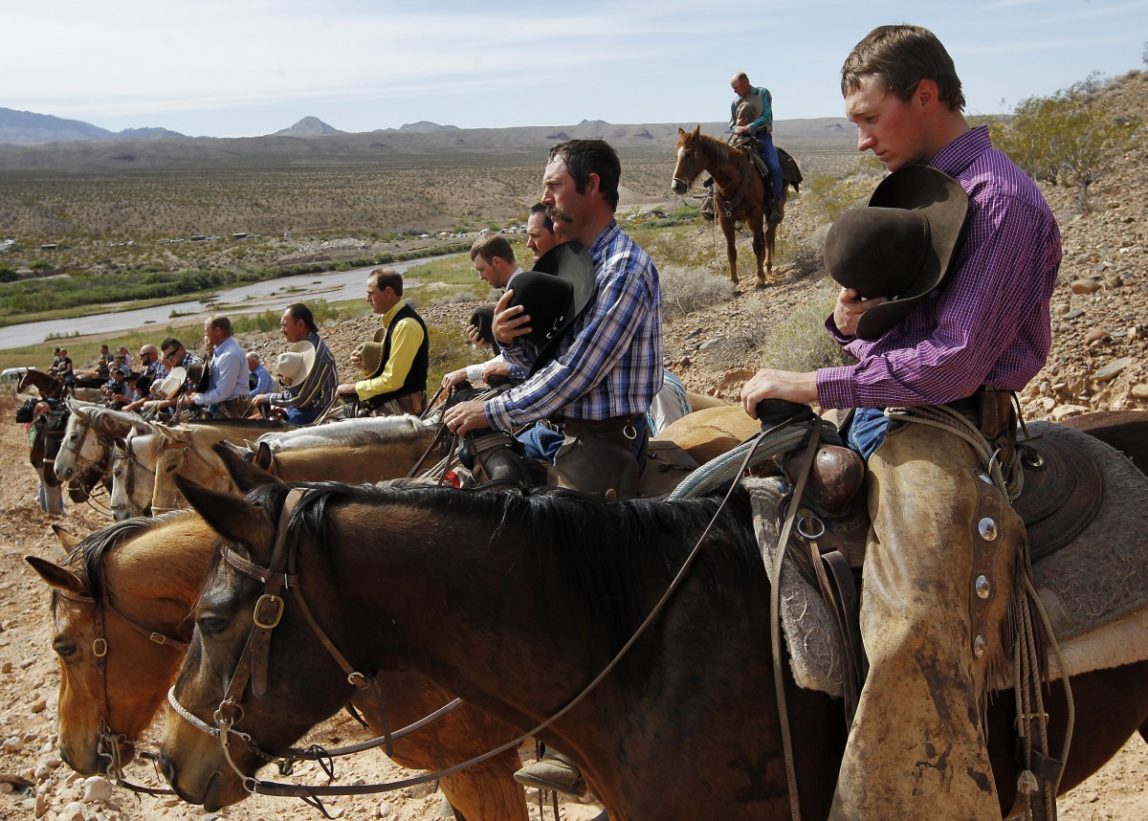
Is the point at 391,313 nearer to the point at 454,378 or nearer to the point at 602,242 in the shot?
the point at 454,378

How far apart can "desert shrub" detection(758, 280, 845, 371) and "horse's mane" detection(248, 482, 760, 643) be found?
25.6 ft

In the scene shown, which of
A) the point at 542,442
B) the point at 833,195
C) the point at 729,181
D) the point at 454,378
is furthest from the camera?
the point at 833,195

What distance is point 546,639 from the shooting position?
2.79 meters

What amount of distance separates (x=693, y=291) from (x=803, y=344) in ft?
17.5

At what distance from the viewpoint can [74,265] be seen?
211 ft

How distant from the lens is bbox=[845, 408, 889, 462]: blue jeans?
117 inches

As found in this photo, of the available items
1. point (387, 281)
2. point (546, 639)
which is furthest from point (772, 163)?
point (546, 639)

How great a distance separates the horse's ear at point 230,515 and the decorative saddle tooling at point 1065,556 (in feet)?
4.70

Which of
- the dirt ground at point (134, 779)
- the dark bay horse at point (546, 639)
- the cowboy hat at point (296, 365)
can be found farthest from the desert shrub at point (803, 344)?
the dark bay horse at point (546, 639)

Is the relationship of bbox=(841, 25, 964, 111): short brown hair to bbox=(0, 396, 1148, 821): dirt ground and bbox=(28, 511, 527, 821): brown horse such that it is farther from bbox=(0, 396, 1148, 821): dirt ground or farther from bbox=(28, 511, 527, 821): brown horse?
bbox=(0, 396, 1148, 821): dirt ground

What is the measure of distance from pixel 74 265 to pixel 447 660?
7052 cm

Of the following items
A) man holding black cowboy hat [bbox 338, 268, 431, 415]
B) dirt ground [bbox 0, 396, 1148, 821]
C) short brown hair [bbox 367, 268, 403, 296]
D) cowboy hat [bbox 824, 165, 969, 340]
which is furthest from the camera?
short brown hair [bbox 367, 268, 403, 296]

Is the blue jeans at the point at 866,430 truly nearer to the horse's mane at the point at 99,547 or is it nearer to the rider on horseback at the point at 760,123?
the horse's mane at the point at 99,547

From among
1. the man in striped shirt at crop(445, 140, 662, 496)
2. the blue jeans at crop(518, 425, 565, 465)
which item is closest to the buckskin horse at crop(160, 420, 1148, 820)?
the man in striped shirt at crop(445, 140, 662, 496)
